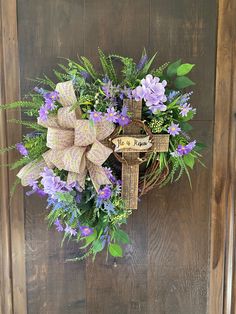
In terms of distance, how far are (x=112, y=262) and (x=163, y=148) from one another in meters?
0.54

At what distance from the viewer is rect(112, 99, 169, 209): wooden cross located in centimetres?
96

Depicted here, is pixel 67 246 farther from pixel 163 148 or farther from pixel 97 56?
pixel 97 56

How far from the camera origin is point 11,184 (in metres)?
1.21

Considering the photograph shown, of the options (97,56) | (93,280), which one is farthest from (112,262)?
(97,56)

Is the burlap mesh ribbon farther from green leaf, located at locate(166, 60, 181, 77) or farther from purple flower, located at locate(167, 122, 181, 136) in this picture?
green leaf, located at locate(166, 60, 181, 77)

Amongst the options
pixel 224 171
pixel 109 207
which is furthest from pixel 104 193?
pixel 224 171

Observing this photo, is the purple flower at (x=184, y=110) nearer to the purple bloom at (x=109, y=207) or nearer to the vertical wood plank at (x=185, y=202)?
the vertical wood plank at (x=185, y=202)

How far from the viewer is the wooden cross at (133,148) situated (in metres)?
0.96

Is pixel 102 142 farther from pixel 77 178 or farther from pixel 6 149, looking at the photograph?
pixel 6 149

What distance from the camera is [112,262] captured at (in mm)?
1254

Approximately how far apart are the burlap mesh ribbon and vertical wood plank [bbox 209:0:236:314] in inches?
19.1

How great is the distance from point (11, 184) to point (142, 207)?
501mm

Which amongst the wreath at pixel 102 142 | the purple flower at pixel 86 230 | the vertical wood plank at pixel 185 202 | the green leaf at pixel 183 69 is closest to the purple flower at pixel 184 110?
the wreath at pixel 102 142

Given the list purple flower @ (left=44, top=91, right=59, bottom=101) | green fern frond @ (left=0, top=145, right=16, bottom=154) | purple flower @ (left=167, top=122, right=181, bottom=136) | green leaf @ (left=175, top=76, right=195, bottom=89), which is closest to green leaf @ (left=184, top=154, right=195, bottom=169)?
purple flower @ (left=167, top=122, right=181, bottom=136)
